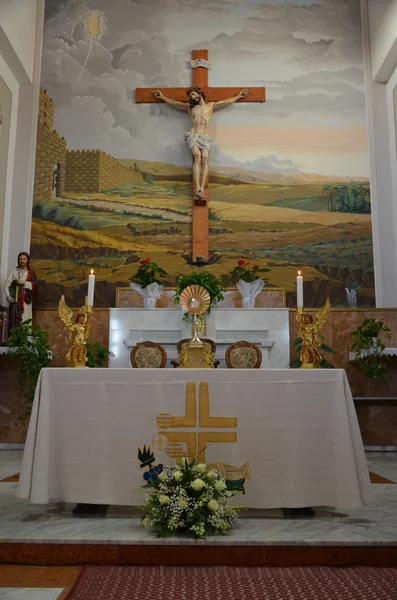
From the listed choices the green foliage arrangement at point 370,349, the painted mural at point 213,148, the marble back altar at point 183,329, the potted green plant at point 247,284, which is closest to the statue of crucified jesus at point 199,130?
the painted mural at point 213,148

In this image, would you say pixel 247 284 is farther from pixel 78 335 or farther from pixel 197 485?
pixel 197 485

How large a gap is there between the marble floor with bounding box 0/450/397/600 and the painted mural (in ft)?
13.9

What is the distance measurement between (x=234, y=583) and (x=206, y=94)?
6821 millimetres

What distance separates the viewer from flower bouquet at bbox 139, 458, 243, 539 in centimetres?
291

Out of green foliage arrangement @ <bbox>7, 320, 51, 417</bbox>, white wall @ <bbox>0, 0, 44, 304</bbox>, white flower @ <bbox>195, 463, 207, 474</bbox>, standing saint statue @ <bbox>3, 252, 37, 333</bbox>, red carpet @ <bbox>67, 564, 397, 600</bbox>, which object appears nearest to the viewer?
red carpet @ <bbox>67, 564, 397, 600</bbox>

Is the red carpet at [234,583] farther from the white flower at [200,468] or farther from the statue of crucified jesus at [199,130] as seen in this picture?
the statue of crucified jesus at [199,130]

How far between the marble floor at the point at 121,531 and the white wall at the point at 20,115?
4381 mm

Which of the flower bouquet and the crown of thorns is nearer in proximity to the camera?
the flower bouquet

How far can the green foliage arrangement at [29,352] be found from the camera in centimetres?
623

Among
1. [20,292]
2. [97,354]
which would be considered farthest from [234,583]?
[20,292]

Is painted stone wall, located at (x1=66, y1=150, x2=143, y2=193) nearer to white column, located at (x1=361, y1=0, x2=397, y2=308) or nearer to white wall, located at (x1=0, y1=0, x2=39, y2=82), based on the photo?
white wall, located at (x1=0, y1=0, x2=39, y2=82)

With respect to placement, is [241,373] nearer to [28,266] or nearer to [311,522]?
[311,522]

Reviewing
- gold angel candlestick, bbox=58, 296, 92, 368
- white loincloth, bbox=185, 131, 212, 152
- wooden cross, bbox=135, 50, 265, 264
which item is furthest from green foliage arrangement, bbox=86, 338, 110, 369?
white loincloth, bbox=185, 131, 212, 152

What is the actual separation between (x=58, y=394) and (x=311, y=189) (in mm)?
5454
